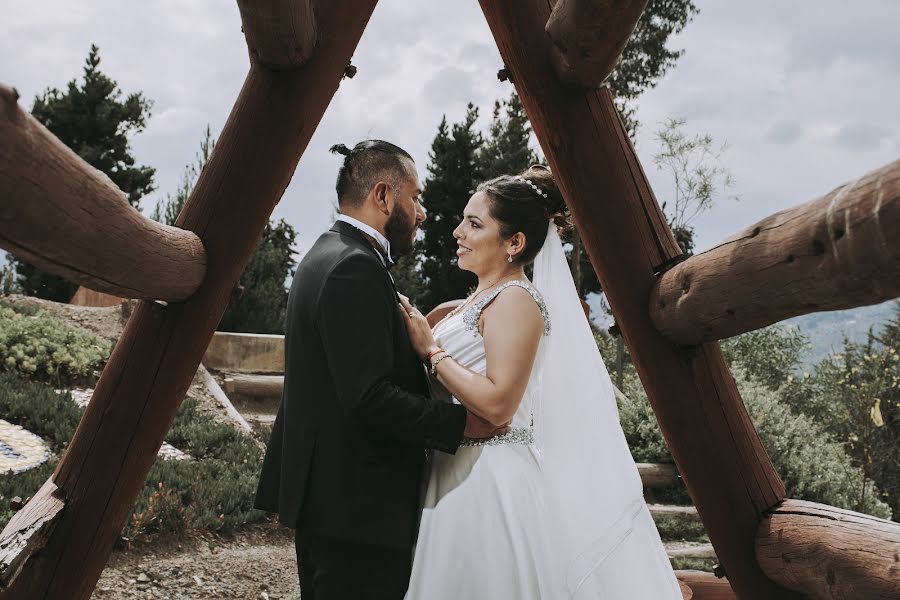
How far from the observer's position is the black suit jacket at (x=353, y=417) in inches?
83.0

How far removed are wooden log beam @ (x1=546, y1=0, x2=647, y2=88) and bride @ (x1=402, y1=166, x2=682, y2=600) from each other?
0.68 metres

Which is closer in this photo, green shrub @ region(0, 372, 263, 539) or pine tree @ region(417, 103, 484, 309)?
green shrub @ region(0, 372, 263, 539)

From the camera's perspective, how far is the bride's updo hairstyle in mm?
2834

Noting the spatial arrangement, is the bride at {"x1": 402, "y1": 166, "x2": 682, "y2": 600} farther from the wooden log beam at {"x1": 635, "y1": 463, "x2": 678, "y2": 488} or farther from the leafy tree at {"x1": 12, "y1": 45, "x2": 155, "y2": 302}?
the leafy tree at {"x1": 12, "y1": 45, "x2": 155, "y2": 302}

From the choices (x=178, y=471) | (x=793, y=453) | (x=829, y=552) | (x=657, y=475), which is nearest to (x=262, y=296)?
(x=178, y=471)

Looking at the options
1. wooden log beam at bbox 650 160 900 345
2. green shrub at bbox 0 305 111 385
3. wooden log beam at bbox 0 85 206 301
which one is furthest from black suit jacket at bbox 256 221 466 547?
green shrub at bbox 0 305 111 385

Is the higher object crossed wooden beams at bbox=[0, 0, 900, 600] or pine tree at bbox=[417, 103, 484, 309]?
pine tree at bbox=[417, 103, 484, 309]

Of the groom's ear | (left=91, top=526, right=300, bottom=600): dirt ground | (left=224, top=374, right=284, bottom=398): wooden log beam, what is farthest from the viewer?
(left=224, top=374, right=284, bottom=398): wooden log beam

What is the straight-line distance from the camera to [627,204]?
2.23 m

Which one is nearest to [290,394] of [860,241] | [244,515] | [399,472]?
[399,472]

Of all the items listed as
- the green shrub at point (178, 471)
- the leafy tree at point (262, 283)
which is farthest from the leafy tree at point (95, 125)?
the green shrub at point (178, 471)

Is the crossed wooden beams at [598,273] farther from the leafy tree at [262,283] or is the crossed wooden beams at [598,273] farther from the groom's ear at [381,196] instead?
the leafy tree at [262,283]

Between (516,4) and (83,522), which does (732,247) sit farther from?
(83,522)

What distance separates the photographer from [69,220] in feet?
4.54
